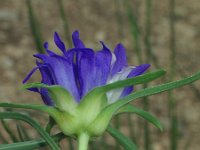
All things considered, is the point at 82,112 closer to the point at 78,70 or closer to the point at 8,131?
the point at 78,70

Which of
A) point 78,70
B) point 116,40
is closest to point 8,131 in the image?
point 78,70

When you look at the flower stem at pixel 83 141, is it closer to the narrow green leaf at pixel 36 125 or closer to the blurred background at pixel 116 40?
the narrow green leaf at pixel 36 125

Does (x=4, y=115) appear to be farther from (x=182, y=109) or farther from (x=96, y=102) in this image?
(x=182, y=109)

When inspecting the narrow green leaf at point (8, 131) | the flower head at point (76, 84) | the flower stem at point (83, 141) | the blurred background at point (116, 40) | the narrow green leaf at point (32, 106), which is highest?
the blurred background at point (116, 40)

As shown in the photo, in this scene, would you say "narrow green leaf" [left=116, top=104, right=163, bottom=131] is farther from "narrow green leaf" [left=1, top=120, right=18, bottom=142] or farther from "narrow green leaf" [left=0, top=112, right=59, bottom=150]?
"narrow green leaf" [left=1, top=120, right=18, bottom=142]

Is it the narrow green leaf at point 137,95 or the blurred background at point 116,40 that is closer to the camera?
the narrow green leaf at point 137,95

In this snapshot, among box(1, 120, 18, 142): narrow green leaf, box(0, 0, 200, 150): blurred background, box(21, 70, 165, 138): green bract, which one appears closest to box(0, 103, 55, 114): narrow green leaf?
box(21, 70, 165, 138): green bract

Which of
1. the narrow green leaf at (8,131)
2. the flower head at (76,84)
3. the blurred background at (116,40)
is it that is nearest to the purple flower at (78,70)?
the flower head at (76,84)

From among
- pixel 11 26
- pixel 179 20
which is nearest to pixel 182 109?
pixel 179 20

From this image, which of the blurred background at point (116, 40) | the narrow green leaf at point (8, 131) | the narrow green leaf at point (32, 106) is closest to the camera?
the narrow green leaf at point (32, 106)
